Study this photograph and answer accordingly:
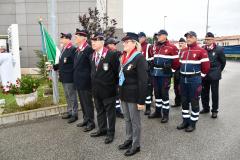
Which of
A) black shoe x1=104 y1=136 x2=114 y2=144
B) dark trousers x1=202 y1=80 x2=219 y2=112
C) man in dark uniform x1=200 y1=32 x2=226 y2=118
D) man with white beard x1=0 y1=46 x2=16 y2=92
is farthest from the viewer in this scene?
man with white beard x1=0 y1=46 x2=16 y2=92

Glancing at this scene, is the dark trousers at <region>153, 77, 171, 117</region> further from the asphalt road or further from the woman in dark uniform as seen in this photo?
the woman in dark uniform

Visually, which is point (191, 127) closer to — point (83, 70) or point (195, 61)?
point (195, 61)

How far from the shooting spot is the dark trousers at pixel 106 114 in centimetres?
526

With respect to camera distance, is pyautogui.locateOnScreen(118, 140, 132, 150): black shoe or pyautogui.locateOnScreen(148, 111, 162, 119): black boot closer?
pyautogui.locateOnScreen(118, 140, 132, 150): black shoe

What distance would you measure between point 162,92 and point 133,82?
84.8 inches

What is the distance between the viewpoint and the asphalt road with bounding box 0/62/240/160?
4.69m

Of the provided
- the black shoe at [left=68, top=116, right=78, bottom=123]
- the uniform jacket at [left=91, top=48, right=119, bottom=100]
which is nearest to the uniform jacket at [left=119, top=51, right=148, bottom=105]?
the uniform jacket at [left=91, top=48, right=119, bottom=100]

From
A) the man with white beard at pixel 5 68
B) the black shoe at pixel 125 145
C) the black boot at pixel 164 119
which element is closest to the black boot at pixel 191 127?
the black boot at pixel 164 119

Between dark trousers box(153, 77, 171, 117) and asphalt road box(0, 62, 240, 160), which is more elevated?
dark trousers box(153, 77, 171, 117)

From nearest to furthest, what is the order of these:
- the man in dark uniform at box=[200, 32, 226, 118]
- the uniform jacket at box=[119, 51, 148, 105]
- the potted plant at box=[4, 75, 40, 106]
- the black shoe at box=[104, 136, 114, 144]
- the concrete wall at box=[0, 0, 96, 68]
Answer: the uniform jacket at box=[119, 51, 148, 105]
the black shoe at box=[104, 136, 114, 144]
the man in dark uniform at box=[200, 32, 226, 118]
the potted plant at box=[4, 75, 40, 106]
the concrete wall at box=[0, 0, 96, 68]

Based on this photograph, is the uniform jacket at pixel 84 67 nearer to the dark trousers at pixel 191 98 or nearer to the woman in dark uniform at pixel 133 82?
the woman in dark uniform at pixel 133 82

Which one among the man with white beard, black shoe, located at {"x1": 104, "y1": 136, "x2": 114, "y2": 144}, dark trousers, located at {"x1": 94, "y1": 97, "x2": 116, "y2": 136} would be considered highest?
the man with white beard

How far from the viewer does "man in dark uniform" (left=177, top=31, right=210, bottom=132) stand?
19.3 ft

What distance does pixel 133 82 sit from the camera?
460 cm
